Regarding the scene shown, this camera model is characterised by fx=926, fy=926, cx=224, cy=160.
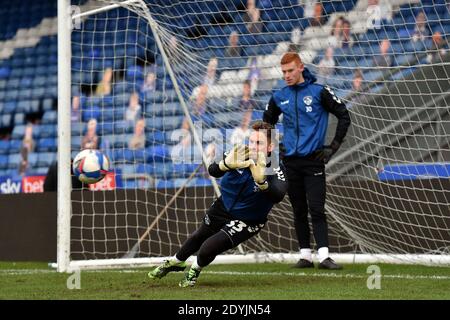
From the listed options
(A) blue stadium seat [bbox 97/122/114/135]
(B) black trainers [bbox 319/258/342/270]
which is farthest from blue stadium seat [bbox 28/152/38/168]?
(B) black trainers [bbox 319/258/342/270]

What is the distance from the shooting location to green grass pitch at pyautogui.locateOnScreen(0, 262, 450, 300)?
5.52 meters

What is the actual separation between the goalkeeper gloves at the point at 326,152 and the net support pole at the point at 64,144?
2.09m

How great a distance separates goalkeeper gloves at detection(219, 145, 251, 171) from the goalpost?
2189 mm

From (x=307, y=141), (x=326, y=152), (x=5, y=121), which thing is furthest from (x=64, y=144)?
(x=5, y=121)

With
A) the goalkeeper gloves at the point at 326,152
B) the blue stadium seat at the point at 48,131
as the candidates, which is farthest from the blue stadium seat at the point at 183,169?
the blue stadium seat at the point at 48,131

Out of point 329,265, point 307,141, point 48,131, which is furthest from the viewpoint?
point 48,131

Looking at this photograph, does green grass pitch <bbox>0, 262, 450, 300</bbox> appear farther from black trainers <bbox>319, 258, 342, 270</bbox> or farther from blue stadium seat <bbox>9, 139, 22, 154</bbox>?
blue stadium seat <bbox>9, 139, 22, 154</bbox>

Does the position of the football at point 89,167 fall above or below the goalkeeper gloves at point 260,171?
above

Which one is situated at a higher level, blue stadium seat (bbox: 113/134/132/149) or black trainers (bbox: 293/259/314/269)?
blue stadium seat (bbox: 113/134/132/149)

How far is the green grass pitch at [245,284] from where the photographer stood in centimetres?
552

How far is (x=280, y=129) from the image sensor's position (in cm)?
962

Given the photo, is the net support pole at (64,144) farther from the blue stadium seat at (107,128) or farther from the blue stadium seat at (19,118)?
the blue stadium seat at (19,118)

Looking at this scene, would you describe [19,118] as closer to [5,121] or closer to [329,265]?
[5,121]

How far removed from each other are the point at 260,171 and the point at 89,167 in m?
2.12
